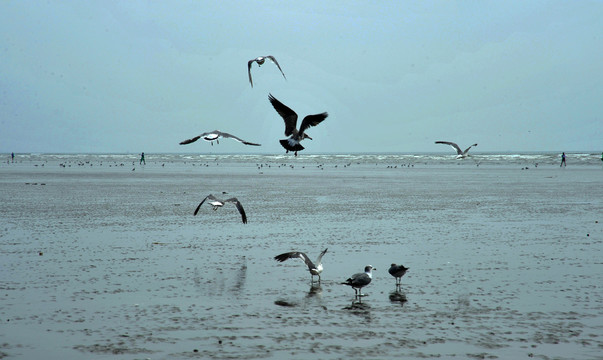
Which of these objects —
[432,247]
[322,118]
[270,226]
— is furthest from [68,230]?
[432,247]

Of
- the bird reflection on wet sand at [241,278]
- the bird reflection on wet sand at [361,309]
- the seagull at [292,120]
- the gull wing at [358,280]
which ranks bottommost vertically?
the bird reflection on wet sand at [241,278]

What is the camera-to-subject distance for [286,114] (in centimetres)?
1460

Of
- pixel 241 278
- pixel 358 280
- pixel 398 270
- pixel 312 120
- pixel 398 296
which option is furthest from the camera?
pixel 312 120

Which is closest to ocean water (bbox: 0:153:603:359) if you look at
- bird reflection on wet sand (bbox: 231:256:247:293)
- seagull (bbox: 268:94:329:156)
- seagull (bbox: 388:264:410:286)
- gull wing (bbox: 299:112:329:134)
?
bird reflection on wet sand (bbox: 231:256:247:293)

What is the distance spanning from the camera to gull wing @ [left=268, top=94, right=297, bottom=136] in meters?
14.5

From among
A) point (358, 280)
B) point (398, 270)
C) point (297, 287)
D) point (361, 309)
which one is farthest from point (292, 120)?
point (361, 309)

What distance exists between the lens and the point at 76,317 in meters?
9.32

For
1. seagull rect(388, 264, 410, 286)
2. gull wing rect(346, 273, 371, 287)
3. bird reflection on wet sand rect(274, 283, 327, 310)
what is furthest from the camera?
seagull rect(388, 264, 410, 286)

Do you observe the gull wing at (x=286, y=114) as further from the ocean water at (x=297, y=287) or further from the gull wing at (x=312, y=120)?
the ocean water at (x=297, y=287)

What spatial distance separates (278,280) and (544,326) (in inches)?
201

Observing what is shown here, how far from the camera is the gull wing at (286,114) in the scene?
1453 centimetres

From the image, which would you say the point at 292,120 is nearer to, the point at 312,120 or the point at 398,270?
the point at 312,120

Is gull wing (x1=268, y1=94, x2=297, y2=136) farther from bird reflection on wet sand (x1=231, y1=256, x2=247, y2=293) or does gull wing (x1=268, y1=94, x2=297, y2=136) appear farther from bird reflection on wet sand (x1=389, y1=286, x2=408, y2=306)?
bird reflection on wet sand (x1=389, y1=286, x2=408, y2=306)

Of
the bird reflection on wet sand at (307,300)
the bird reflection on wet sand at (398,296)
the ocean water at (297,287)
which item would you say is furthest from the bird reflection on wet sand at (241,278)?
the bird reflection on wet sand at (398,296)
